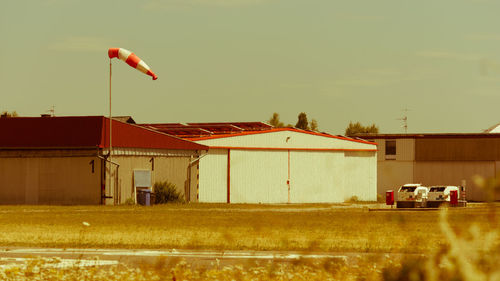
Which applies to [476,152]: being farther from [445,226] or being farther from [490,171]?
[445,226]

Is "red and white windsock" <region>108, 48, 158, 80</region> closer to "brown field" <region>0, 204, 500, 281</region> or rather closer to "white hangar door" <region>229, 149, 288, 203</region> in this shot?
"white hangar door" <region>229, 149, 288, 203</region>

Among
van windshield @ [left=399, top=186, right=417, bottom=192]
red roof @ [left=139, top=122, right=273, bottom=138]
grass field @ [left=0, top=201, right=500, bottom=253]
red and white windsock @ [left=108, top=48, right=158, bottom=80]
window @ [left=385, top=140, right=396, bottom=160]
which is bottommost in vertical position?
grass field @ [left=0, top=201, right=500, bottom=253]

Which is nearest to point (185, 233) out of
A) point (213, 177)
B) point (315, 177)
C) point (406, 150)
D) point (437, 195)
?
point (213, 177)

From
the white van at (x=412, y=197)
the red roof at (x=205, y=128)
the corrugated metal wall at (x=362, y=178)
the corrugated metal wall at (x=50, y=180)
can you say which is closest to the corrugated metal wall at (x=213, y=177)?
the red roof at (x=205, y=128)

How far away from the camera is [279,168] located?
61281 mm

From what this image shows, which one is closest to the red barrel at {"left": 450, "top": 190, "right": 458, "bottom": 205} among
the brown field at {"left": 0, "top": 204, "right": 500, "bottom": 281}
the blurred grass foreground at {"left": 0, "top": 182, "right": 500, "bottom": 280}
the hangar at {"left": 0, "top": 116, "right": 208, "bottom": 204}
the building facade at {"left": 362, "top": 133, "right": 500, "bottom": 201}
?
the brown field at {"left": 0, "top": 204, "right": 500, "bottom": 281}

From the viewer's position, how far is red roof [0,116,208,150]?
48281mm

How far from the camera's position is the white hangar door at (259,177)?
59000mm

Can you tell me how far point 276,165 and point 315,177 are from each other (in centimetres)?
348

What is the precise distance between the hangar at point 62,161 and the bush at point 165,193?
2.78 m

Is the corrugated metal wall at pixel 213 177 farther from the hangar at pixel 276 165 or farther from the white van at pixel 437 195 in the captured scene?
the white van at pixel 437 195

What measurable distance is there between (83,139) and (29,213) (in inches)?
361

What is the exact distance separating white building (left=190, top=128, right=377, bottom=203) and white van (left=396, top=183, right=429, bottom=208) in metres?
4.13

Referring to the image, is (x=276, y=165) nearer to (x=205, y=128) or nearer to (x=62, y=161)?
(x=205, y=128)
